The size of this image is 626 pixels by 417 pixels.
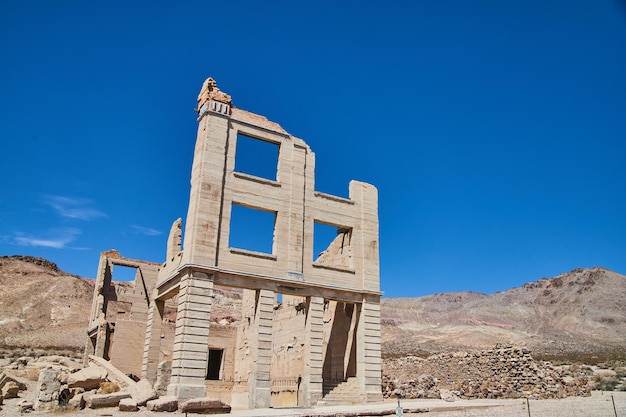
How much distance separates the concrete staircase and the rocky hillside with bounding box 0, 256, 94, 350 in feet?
129

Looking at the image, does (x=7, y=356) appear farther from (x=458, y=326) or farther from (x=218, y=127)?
(x=458, y=326)

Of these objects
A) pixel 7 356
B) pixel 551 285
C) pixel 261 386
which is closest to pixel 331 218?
pixel 261 386

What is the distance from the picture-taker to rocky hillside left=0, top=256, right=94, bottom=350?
55.7 m

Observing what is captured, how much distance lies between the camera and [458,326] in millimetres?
76688

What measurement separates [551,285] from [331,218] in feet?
275

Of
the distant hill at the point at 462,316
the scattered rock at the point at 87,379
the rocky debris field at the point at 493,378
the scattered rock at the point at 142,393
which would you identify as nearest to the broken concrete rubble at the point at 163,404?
the scattered rock at the point at 142,393

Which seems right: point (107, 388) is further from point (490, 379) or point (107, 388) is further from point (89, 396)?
point (490, 379)

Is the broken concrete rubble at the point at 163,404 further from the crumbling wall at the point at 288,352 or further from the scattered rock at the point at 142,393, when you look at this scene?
the crumbling wall at the point at 288,352

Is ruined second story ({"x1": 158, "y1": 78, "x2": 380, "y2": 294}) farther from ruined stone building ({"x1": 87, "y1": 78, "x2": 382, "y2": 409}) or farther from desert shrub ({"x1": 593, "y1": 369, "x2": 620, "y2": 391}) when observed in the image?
desert shrub ({"x1": 593, "y1": 369, "x2": 620, "y2": 391})

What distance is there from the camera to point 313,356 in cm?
1998

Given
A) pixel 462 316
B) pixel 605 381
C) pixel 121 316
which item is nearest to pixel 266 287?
pixel 121 316

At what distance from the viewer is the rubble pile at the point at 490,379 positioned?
69.3 feet

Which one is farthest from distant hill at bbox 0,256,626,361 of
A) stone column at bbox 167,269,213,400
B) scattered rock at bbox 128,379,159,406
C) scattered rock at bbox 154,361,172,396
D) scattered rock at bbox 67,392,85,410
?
scattered rock at bbox 67,392,85,410

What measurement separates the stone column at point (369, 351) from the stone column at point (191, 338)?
21.8ft
